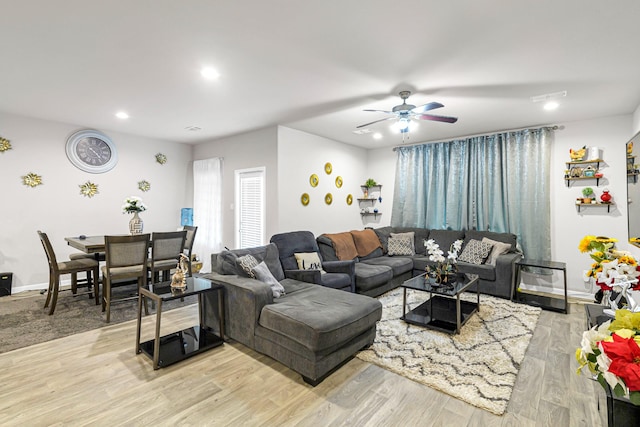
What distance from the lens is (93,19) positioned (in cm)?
207

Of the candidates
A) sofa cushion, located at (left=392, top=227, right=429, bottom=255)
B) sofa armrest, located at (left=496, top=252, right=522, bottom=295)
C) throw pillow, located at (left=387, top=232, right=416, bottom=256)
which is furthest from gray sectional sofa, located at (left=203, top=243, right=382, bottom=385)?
sofa cushion, located at (left=392, top=227, right=429, bottom=255)

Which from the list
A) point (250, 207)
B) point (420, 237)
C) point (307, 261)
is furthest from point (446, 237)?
point (250, 207)

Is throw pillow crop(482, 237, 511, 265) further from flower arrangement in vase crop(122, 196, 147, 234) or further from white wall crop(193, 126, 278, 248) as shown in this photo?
flower arrangement in vase crop(122, 196, 147, 234)

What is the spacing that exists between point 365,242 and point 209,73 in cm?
352

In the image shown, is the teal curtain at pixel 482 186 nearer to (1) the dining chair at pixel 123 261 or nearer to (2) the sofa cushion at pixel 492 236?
(2) the sofa cushion at pixel 492 236

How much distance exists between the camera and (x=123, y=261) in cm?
360

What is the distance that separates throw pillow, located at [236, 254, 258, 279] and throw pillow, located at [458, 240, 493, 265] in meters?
3.48

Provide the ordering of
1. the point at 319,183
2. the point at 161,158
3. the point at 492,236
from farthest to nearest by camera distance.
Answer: the point at 161,158 < the point at 319,183 < the point at 492,236

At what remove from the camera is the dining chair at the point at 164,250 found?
13.0 ft

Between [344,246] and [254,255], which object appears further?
[344,246]

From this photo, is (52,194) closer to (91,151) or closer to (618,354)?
(91,151)

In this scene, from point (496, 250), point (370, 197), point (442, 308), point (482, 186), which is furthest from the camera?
point (370, 197)

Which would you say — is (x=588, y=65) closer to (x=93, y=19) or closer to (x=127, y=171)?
(x=93, y=19)

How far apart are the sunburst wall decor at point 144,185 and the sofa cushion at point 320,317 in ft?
14.4
